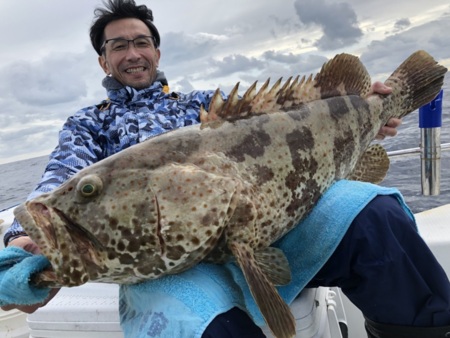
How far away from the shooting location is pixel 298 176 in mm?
2311

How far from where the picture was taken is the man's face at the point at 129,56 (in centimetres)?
365

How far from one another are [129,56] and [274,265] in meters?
2.40

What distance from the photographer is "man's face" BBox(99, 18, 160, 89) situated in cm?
365

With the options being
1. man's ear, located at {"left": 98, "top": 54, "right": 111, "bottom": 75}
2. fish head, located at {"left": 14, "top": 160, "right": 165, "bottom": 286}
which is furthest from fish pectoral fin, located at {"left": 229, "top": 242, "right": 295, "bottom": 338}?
man's ear, located at {"left": 98, "top": 54, "right": 111, "bottom": 75}

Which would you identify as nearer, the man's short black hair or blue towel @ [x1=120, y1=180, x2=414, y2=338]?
blue towel @ [x1=120, y1=180, x2=414, y2=338]

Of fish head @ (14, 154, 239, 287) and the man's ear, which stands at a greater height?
the man's ear

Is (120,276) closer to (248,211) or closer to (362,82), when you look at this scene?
(248,211)

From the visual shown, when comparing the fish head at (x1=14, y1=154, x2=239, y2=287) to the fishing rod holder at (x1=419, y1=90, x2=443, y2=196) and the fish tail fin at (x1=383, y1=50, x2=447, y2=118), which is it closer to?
the fish tail fin at (x1=383, y1=50, x2=447, y2=118)

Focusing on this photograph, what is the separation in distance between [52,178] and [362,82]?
2.24 metres

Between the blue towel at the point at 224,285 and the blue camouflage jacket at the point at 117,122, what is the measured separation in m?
Answer: 1.21

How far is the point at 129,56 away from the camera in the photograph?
363 centimetres

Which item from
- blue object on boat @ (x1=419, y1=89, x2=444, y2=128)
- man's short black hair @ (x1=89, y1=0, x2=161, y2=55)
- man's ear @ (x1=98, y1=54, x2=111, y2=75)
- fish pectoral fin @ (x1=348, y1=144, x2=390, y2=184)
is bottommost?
fish pectoral fin @ (x1=348, y1=144, x2=390, y2=184)

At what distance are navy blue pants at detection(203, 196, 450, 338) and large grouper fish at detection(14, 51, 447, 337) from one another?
32 cm

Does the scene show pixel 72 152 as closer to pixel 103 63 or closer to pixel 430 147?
pixel 103 63
